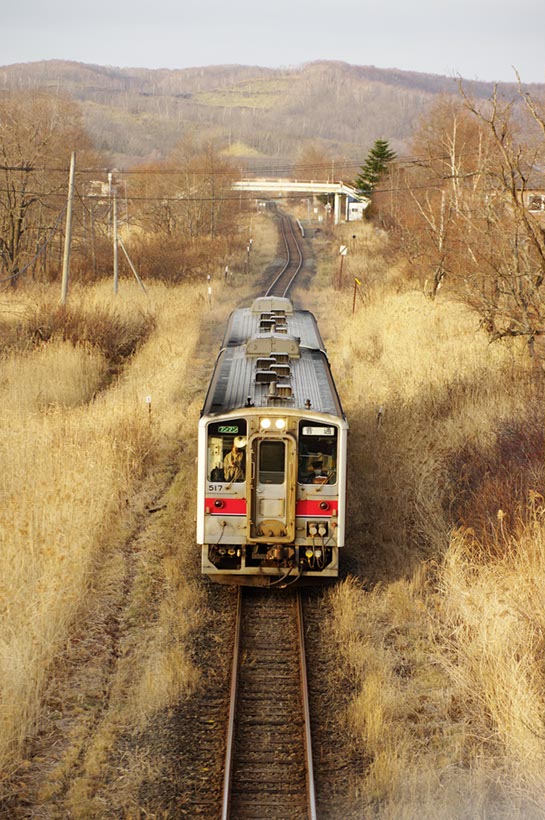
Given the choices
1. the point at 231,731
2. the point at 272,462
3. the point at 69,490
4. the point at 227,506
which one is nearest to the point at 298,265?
the point at 69,490

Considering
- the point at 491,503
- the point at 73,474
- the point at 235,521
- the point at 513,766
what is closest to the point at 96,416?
the point at 73,474

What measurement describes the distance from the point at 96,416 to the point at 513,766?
11.6 m

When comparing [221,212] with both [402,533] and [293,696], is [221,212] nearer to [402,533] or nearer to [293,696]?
[402,533]

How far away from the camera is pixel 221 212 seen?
5062 cm

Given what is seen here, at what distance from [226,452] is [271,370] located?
1.75m

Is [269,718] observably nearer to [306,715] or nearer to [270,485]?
[306,715]

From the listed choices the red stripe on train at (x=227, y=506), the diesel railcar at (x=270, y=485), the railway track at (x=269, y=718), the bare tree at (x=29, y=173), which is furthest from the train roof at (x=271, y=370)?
the bare tree at (x=29, y=173)

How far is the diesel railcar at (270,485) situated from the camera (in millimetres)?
9867

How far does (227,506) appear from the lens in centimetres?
1002

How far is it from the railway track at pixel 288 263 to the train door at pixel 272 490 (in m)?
25.3

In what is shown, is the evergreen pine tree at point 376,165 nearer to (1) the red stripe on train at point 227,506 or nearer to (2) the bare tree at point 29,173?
(2) the bare tree at point 29,173

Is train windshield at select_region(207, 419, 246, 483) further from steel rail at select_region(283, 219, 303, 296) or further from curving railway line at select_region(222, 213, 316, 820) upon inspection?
steel rail at select_region(283, 219, 303, 296)

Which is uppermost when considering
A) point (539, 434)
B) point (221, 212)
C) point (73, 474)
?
point (221, 212)

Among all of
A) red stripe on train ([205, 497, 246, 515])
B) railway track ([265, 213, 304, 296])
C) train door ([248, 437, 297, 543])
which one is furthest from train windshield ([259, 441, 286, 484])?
railway track ([265, 213, 304, 296])
